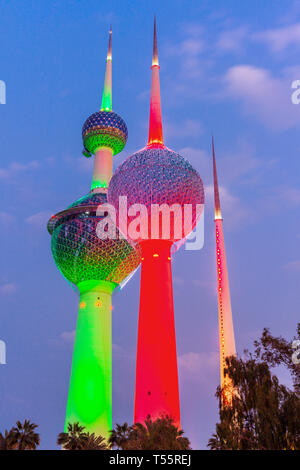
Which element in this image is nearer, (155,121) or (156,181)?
(156,181)

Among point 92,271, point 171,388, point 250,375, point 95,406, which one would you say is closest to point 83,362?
point 95,406

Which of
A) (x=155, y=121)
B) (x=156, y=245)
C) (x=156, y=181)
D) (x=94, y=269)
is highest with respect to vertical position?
→ (x=155, y=121)

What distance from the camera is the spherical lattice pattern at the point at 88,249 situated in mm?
66438

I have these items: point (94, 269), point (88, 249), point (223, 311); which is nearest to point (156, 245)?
point (223, 311)

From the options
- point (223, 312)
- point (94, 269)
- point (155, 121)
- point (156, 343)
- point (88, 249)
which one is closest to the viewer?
point (156, 343)

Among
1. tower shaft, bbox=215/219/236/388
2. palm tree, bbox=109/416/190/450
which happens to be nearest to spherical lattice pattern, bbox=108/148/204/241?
tower shaft, bbox=215/219/236/388

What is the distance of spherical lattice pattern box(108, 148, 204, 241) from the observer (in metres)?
50.0

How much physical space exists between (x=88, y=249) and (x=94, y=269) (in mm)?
2893

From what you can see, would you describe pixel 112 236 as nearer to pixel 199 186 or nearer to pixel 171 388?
pixel 199 186

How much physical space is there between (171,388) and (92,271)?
2681cm

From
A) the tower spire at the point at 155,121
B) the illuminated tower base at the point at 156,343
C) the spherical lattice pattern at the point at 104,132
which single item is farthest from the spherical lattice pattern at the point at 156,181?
the spherical lattice pattern at the point at 104,132

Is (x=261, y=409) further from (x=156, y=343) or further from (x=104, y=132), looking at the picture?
(x=104, y=132)

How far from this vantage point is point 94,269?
66.0m

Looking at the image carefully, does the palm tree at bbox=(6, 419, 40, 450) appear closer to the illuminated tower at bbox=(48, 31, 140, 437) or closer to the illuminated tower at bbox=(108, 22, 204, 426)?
the illuminated tower at bbox=(108, 22, 204, 426)
